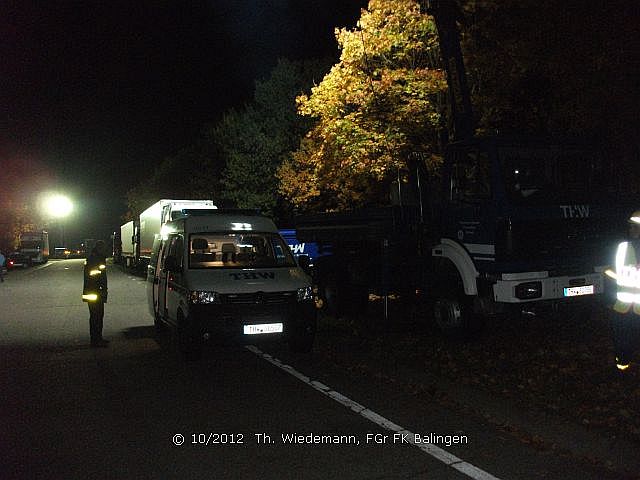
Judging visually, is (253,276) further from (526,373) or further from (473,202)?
(526,373)

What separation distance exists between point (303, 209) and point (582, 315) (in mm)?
21298

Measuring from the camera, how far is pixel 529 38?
14172 mm

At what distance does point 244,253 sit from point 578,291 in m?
5.17

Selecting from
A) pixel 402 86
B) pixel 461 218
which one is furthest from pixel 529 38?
pixel 461 218

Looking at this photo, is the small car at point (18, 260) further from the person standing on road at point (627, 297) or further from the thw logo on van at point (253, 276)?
the person standing on road at point (627, 297)

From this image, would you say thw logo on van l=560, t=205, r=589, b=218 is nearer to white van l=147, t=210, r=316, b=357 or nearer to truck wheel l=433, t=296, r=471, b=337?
truck wheel l=433, t=296, r=471, b=337

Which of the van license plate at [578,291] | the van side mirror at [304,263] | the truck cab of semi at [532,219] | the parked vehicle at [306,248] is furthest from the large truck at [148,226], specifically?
the van license plate at [578,291]

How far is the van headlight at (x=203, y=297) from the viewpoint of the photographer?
8.62 metres

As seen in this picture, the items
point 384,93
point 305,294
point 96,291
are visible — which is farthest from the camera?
point 384,93

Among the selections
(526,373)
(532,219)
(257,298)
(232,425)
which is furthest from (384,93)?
(232,425)

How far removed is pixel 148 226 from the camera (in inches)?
1210

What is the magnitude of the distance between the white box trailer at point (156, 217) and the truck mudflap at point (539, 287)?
561 inches

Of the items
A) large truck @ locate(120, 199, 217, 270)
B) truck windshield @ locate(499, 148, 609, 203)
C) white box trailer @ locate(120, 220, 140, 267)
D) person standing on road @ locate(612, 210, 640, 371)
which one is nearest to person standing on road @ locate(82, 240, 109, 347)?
truck windshield @ locate(499, 148, 609, 203)

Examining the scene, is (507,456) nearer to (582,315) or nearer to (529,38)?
(582,315)
